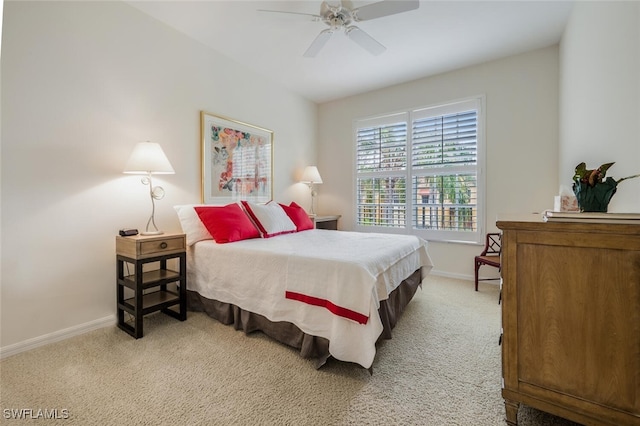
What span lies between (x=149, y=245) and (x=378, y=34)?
9.50 feet

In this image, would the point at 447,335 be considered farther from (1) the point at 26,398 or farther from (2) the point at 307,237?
(1) the point at 26,398

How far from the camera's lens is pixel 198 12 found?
2.64 m

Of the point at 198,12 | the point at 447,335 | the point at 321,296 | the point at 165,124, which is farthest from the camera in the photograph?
the point at 165,124

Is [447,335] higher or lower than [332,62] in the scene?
lower

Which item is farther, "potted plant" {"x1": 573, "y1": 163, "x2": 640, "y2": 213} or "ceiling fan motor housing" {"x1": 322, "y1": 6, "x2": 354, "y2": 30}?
"ceiling fan motor housing" {"x1": 322, "y1": 6, "x2": 354, "y2": 30}

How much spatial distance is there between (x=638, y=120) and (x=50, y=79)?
363 centimetres

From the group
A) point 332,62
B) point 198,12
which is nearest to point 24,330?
point 198,12

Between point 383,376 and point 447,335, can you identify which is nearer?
point 383,376

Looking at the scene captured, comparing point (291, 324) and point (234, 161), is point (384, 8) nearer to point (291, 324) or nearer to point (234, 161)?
point (234, 161)

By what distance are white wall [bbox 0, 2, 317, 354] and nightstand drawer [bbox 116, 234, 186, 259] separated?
27 centimetres

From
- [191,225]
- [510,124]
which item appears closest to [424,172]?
[510,124]

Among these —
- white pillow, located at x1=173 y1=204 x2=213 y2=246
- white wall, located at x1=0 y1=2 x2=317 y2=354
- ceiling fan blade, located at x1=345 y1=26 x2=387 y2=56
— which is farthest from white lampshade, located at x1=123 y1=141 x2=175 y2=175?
ceiling fan blade, located at x1=345 y1=26 x2=387 y2=56

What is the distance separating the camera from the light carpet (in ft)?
4.77

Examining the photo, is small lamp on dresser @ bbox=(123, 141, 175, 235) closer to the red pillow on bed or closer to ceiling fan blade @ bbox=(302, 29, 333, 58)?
the red pillow on bed
